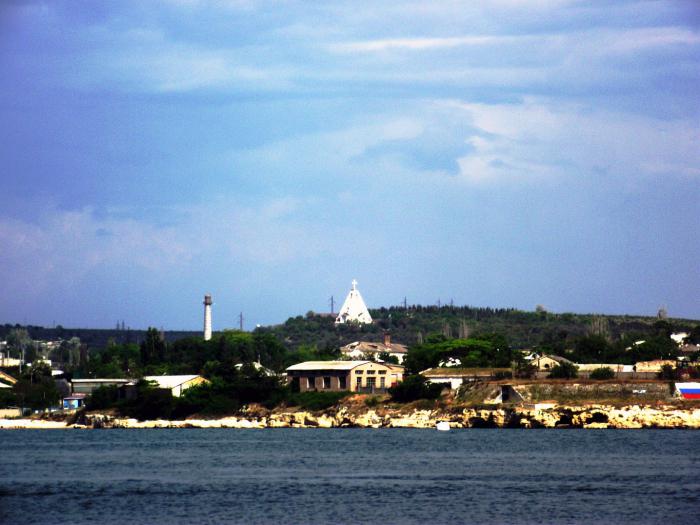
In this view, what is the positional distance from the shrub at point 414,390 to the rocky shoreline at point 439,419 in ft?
5.28

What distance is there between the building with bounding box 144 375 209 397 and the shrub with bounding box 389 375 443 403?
63.5ft

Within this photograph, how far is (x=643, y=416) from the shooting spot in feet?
275

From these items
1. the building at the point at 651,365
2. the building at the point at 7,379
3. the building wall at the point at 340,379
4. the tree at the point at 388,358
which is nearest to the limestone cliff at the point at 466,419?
the building wall at the point at 340,379

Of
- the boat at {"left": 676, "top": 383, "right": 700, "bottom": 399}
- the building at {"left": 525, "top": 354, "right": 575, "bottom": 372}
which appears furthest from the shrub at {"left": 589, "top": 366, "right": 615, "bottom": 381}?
the building at {"left": 525, "top": 354, "right": 575, "bottom": 372}

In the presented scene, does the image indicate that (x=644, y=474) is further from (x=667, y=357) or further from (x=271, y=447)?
(x=667, y=357)

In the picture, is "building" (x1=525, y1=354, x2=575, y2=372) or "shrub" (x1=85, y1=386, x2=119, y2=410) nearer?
"shrub" (x1=85, y1=386, x2=119, y2=410)

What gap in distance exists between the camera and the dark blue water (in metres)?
39.3

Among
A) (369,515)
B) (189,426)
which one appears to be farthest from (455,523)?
(189,426)

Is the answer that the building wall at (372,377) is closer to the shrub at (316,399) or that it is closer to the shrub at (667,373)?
the shrub at (316,399)

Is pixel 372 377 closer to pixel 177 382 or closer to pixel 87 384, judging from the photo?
pixel 177 382

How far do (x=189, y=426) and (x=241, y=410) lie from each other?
4.60 metres

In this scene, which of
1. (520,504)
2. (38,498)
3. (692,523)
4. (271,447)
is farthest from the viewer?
(271,447)

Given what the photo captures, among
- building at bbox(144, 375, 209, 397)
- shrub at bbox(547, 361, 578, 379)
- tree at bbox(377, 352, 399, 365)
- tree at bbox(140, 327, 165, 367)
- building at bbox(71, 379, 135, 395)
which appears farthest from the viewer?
tree at bbox(377, 352, 399, 365)

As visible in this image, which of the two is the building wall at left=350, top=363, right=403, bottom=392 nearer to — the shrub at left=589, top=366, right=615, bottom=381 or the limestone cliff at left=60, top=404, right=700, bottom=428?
the limestone cliff at left=60, top=404, right=700, bottom=428
